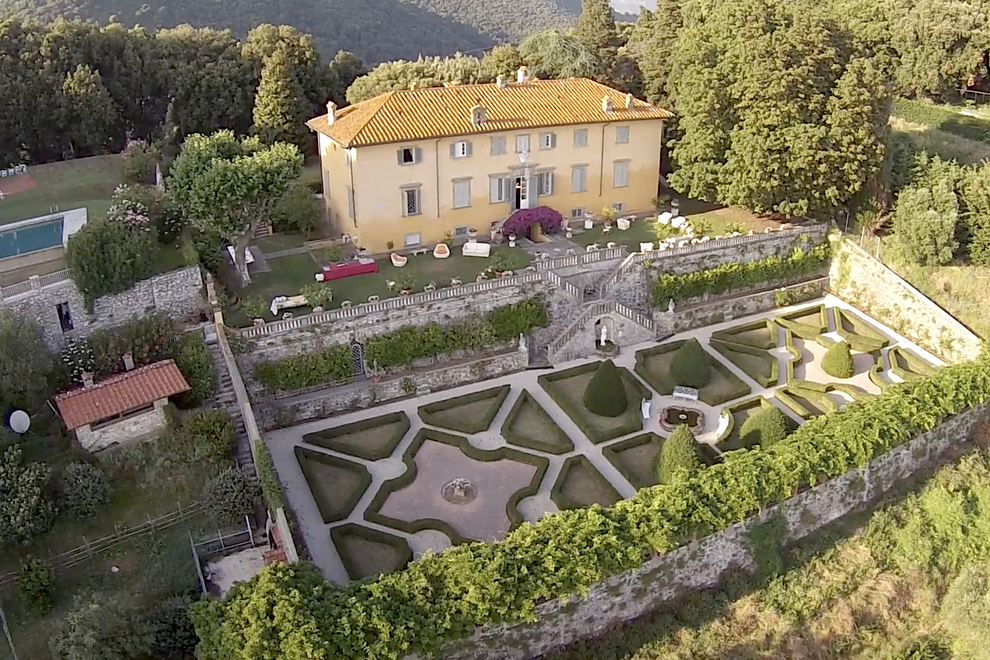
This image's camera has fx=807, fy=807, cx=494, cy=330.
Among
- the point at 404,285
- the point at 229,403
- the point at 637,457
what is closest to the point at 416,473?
the point at 229,403

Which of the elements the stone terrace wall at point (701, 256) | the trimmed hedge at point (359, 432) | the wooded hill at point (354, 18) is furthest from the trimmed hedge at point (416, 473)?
the wooded hill at point (354, 18)

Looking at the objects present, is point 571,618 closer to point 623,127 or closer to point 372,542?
point 372,542

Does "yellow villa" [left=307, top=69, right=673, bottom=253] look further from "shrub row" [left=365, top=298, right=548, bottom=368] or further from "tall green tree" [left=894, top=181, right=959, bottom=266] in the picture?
"tall green tree" [left=894, top=181, right=959, bottom=266]


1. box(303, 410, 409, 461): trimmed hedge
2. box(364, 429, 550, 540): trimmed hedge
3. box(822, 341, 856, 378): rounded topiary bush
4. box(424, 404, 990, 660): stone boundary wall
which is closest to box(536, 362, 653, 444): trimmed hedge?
box(364, 429, 550, 540): trimmed hedge

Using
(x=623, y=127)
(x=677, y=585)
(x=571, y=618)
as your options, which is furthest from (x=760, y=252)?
(x=571, y=618)

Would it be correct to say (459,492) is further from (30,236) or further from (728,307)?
(30,236)
